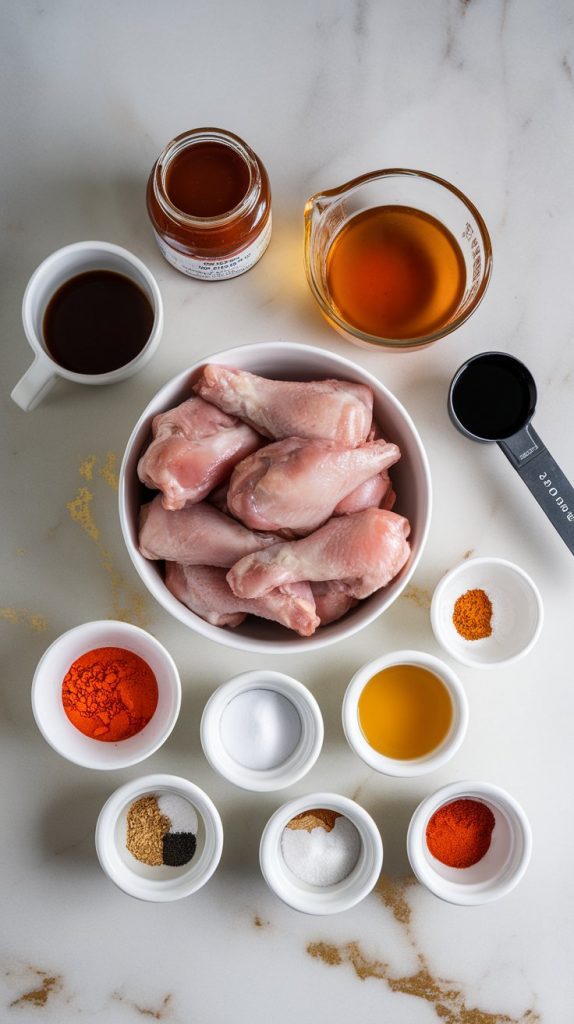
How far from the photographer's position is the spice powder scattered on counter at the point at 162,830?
1471 mm

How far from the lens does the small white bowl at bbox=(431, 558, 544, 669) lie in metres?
1.46

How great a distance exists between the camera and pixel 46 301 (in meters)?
1.45

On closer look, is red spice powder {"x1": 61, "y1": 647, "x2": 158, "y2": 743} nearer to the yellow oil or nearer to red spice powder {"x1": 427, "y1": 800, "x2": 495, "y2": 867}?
the yellow oil

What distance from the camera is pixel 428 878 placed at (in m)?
1.44

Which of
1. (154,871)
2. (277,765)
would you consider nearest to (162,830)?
(154,871)

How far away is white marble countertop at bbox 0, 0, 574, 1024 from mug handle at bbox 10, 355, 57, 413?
13 cm

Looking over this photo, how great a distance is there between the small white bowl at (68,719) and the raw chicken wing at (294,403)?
0.41 m

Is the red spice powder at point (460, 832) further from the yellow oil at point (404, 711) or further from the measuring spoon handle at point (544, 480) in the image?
the measuring spoon handle at point (544, 480)

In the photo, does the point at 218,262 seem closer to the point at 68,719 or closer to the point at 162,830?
the point at 68,719

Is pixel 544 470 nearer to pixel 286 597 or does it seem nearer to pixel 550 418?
pixel 550 418

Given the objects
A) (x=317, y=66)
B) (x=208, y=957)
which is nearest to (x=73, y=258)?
(x=317, y=66)

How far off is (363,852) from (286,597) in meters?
0.54

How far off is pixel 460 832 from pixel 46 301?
119 centimetres

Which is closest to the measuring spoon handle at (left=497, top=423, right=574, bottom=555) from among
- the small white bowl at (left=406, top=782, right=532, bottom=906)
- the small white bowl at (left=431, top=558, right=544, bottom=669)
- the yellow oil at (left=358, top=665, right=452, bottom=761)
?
the small white bowl at (left=431, top=558, right=544, bottom=669)
